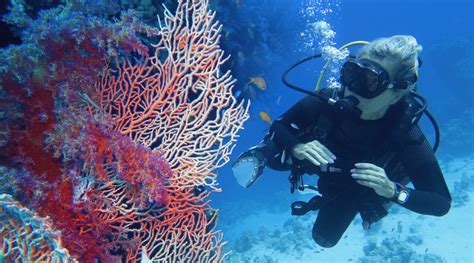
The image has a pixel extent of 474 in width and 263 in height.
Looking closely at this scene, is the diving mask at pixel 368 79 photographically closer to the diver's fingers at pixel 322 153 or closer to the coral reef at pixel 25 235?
the diver's fingers at pixel 322 153

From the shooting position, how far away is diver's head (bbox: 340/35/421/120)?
9.71 ft

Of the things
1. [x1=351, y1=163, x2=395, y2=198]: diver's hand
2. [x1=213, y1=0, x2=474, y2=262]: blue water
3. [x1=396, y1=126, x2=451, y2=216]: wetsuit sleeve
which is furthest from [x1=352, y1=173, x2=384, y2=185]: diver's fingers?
[x1=213, y1=0, x2=474, y2=262]: blue water

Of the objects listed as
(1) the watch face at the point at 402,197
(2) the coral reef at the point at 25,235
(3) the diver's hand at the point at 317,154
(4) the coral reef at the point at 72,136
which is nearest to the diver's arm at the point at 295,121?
(3) the diver's hand at the point at 317,154

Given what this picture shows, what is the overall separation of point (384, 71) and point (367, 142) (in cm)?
98

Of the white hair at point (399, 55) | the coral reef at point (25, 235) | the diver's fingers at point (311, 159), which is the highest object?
the white hair at point (399, 55)

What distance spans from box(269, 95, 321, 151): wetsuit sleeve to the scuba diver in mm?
13

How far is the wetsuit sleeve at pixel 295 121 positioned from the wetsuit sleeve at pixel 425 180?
116 cm

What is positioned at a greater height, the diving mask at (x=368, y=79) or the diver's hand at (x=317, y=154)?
the diving mask at (x=368, y=79)

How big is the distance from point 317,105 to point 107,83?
2677 mm

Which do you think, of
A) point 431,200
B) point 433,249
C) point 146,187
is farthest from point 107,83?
point 433,249

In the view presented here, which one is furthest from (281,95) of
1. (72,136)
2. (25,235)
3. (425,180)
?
(25,235)

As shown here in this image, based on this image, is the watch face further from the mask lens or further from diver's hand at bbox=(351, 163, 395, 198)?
the mask lens

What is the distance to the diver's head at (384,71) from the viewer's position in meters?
2.96

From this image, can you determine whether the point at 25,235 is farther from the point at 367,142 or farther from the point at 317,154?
the point at 367,142
